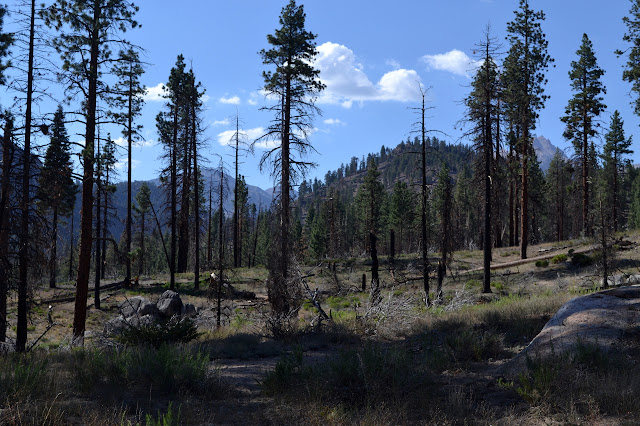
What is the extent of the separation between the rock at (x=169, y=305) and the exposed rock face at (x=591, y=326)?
18183 millimetres

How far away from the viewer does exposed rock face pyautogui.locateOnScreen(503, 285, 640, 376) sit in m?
6.21

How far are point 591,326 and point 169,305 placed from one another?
62.8 ft

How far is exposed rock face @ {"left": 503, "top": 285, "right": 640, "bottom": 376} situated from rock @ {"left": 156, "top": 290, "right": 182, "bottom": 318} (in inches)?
716

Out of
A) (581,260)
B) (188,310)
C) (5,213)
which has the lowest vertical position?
(188,310)

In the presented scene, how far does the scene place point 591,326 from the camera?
682 centimetres

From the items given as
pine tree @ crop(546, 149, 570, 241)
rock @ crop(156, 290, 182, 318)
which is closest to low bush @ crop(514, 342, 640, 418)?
rock @ crop(156, 290, 182, 318)

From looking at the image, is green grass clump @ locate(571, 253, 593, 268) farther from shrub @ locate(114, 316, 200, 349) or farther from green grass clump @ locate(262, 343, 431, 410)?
shrub @ locate(114, 316, 200, 349)

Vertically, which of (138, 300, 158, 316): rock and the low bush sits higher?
the low bush

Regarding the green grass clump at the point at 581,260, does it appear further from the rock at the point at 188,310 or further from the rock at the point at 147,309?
the rock at the point at 147,309

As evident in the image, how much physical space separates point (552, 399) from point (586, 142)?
1281 inches

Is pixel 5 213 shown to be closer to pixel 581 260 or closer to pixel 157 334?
pixel 157 334

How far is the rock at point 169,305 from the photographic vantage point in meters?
21.2

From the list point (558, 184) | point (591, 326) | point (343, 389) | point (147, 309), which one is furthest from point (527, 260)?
point (558, 184)

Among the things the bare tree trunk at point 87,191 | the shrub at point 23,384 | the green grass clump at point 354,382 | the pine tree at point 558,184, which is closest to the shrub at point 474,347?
the green grass clump at point 354,382
